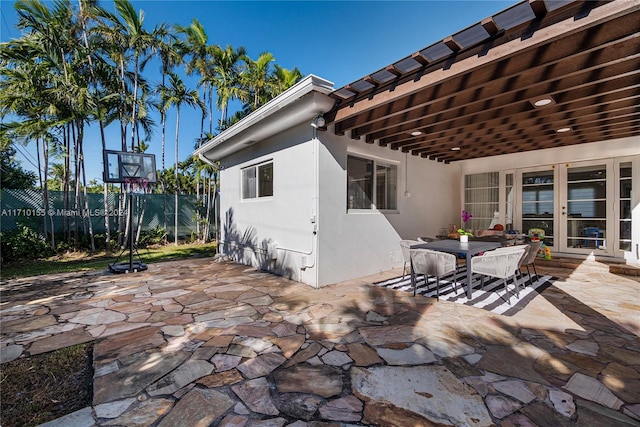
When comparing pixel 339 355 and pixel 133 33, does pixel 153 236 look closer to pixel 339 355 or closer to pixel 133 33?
pixel 133 33

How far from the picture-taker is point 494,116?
4.28 m

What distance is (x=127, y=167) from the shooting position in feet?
21.0

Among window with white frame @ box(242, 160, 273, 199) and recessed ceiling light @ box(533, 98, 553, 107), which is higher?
recessed ceiling light @ box(533, 98, 553, 107)

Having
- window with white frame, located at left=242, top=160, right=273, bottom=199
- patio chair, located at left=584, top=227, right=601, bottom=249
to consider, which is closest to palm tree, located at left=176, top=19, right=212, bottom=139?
window with white frame, located at left=242, top=160, right=273, bottom=199

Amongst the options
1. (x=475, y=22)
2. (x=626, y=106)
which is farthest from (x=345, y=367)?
(x=626, y=106)

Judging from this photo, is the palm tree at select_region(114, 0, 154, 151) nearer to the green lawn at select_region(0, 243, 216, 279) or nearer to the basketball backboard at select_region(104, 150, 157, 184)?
the basketball backboard at select_region(104, 150, 157, 184)

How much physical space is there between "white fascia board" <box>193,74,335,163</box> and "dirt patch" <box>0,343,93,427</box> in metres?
4.01

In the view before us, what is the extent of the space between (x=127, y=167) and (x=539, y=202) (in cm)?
1031

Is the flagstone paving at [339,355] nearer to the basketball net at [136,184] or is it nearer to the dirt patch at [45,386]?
the dirt patch at [45,386]

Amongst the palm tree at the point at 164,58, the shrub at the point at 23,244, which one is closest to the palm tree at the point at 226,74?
the palm tree at the point at 164,58

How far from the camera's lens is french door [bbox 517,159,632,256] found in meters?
6.01

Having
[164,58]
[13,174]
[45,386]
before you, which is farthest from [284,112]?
[13,174]

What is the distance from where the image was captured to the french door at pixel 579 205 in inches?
237

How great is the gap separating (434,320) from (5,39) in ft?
37.4
